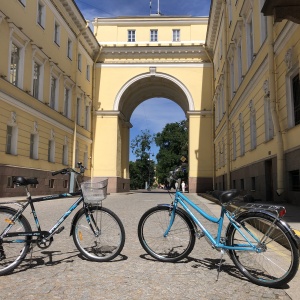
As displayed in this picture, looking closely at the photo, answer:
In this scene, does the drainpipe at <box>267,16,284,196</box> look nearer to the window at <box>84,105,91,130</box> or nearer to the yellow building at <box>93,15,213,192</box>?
the yellow building at <box>93,15,213,192</box>

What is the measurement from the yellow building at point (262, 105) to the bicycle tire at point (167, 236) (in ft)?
20.6

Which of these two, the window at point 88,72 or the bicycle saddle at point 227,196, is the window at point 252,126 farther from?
the window at point 88,72

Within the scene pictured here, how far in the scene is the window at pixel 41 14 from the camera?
21117 millimetres

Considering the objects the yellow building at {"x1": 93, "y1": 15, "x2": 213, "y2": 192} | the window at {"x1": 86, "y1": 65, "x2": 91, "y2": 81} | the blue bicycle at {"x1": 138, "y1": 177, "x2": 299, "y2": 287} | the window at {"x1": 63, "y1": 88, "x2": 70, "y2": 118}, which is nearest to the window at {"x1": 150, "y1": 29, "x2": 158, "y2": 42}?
the yellow building at {"x1": 93, "y1": 15, "x2": 213, "y2": 192}

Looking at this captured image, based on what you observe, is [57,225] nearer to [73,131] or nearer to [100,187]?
[100,187]

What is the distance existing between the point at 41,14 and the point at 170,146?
46913 millimetres

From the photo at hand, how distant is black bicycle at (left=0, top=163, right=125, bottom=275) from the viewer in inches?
169

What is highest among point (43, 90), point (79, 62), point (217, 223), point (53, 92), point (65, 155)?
point (79, 62)

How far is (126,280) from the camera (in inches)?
153

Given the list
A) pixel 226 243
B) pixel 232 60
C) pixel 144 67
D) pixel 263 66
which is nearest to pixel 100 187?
pixel 226 243

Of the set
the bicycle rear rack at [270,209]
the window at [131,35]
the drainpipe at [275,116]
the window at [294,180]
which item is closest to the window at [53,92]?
the window at [131,35]

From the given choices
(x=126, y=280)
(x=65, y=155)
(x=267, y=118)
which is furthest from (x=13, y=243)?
(x=65, y=155)

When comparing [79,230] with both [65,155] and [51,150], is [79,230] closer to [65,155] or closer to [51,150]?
[51,150]

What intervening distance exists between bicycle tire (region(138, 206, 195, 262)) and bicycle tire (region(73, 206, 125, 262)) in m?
0.36
